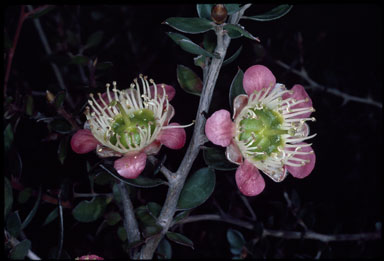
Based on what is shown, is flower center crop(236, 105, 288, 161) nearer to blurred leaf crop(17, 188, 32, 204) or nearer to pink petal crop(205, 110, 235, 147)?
pink petal crop(205, 110, 235, 147)

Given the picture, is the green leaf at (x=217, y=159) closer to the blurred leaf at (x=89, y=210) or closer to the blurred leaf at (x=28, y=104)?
the blurred leaf at (x=89, y=210)

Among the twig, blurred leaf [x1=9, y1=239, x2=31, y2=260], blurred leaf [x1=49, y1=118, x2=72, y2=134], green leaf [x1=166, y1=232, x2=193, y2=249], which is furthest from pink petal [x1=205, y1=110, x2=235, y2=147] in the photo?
the twig

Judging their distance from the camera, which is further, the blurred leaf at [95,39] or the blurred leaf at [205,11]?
the blurred leaf at [95,39]

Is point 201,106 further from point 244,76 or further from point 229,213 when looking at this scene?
point 229,213

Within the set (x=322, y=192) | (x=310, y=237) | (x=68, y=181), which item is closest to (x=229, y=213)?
(x=310, y=237)

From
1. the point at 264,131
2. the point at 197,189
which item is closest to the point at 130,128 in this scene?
the point at 197,189

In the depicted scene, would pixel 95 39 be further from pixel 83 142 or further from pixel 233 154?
pixel 233 154

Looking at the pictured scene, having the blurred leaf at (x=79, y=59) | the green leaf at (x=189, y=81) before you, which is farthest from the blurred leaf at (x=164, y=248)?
the blurred leaf at (x=79, y=59)
